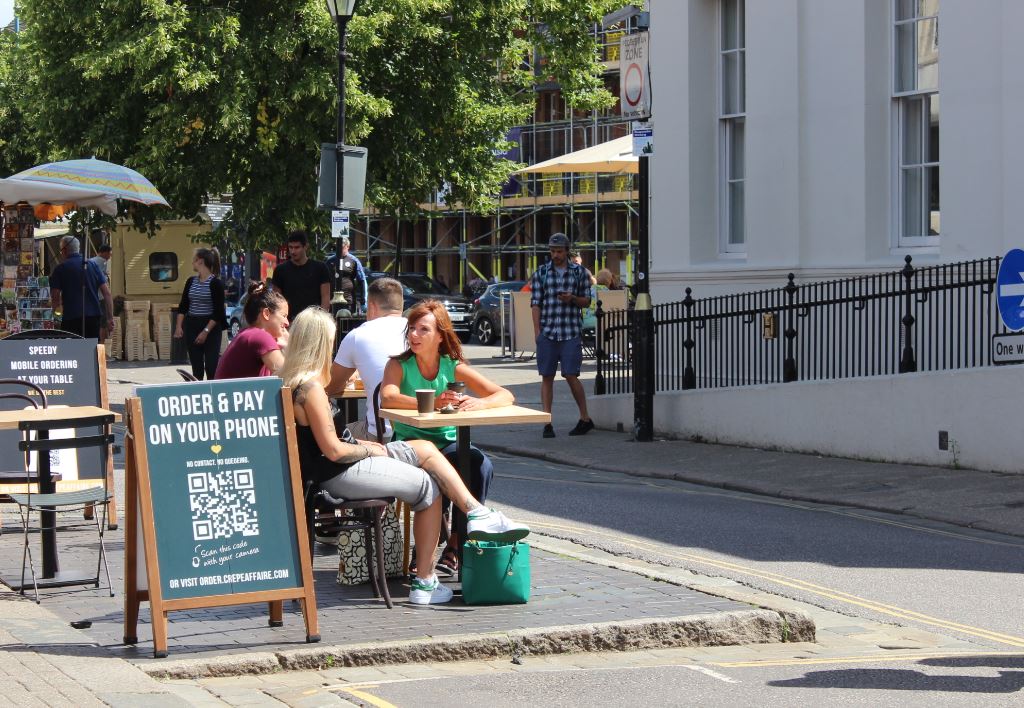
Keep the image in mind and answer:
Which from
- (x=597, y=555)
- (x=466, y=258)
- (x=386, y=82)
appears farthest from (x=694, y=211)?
(x=466, y=258)

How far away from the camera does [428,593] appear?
308 inches

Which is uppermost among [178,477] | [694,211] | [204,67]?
[204,67]

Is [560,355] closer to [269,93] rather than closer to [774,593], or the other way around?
[774,593]

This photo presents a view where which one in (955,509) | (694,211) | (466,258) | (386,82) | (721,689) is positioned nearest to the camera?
(721,689)

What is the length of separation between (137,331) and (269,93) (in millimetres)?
6296

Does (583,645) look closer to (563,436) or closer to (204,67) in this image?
(563,436)

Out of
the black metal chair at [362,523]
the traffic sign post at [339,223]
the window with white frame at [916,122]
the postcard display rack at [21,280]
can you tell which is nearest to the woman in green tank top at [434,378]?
the black metal chair at [362,523]

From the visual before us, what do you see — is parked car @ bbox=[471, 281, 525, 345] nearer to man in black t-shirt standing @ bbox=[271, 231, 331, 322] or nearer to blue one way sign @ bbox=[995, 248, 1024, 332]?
man in black t-shirt standing @ bbox=[271, 231, 331, 322]

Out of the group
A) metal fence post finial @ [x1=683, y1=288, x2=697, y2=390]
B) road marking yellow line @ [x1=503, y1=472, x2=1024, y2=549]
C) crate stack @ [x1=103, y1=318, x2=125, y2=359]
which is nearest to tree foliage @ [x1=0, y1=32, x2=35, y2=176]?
crate stack @ [x1=103, y1=318, x2=125, y2=359]

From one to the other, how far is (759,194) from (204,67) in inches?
537

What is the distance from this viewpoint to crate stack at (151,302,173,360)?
3191 centimetres

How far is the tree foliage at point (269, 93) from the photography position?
27.8 metres

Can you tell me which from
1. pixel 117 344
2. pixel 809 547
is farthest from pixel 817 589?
pixel 117 344

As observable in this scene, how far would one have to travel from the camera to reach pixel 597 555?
9.49 meters
